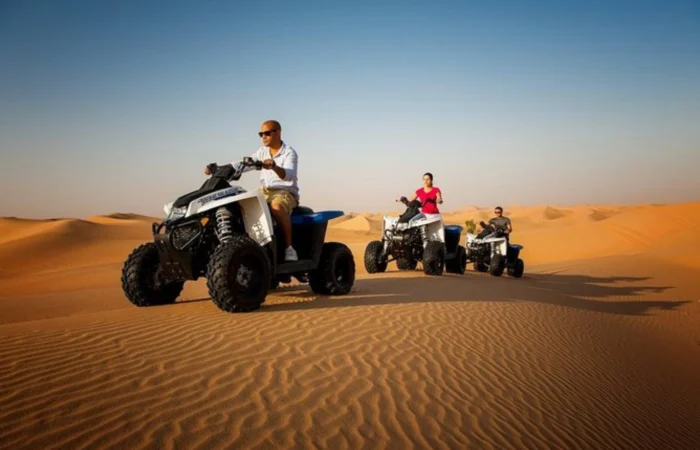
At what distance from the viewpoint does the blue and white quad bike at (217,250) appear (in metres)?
5.62

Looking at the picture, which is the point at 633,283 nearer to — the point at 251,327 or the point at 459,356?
the point at 459,356

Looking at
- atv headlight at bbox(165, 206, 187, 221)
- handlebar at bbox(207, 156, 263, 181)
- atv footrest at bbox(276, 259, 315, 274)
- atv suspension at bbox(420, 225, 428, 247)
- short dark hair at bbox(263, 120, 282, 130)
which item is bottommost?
atv footrest at bbox(276, 259, 315, 274)

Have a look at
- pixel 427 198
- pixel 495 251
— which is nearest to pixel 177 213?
pixel 427 198

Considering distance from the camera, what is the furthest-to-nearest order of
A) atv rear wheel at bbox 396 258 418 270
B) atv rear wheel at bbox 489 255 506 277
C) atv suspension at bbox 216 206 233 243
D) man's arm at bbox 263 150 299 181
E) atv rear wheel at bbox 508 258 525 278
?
atv rear wheel at bbox 508 258 525 278, atv rear wheel at bbox 489 255 506 277, atv rear wheel at bbox 396 258 418 270, man's arm at bbox 263 150 299 181, atv suspension at bbox 216 206 233 243

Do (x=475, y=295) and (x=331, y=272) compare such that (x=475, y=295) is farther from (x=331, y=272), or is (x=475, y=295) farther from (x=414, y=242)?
(x=414, y=242)

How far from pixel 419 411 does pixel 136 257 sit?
452 centimetres

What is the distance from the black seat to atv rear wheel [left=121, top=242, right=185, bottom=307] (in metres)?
2.11

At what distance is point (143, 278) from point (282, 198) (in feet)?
7.20

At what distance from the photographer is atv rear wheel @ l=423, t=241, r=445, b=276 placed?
39.4ft

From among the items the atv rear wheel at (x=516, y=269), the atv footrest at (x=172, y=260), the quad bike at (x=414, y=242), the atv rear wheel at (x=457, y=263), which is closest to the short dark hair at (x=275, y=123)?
the atv footrest at (x=172, y=260)

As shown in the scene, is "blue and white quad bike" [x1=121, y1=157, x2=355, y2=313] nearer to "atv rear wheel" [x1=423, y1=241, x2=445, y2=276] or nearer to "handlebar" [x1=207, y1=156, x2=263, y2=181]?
"handlebar" [x1=207, y1=156, x2=263, y2=181]

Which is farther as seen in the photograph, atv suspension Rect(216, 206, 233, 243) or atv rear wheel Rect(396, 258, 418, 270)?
atv rear wheel Rect(396, 258, 418, 270)

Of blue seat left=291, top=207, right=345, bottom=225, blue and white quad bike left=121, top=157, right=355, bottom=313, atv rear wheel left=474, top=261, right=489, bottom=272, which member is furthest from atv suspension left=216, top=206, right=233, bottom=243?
atv rear wheel left=474, top=261, right=489, bottom=272

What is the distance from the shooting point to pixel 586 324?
26.5 feet
